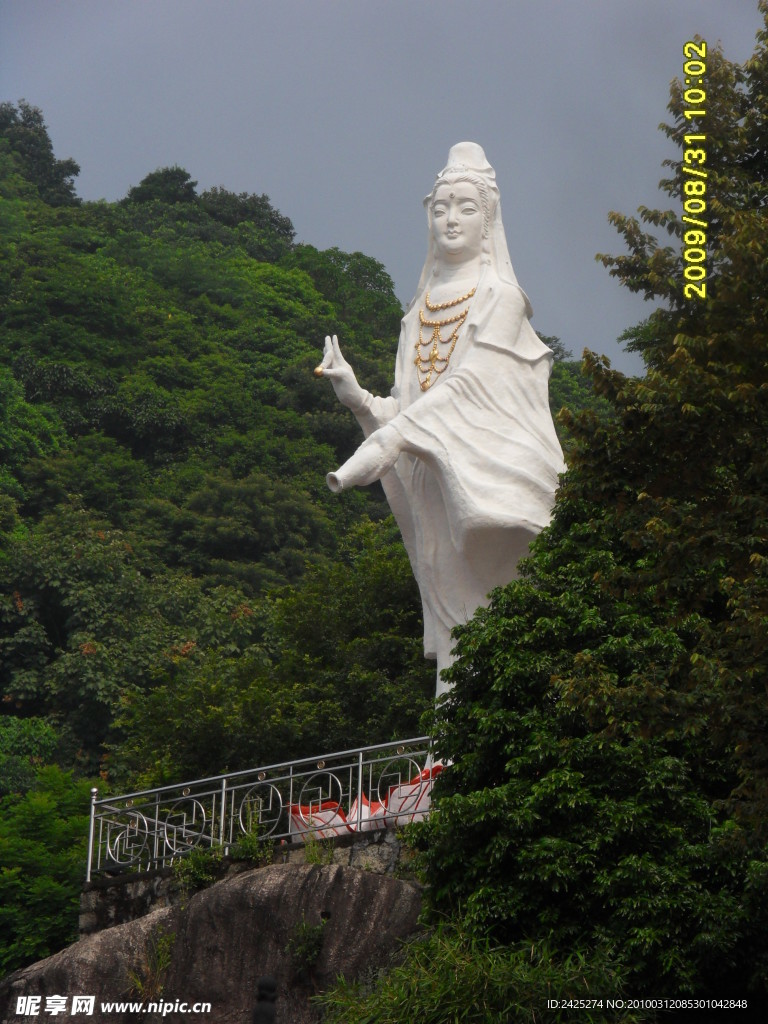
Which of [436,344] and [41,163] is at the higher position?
[41,163]

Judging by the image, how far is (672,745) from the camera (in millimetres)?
9305

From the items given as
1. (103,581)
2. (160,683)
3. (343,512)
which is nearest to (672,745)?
(160,683)

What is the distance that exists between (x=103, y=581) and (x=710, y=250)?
577 inches

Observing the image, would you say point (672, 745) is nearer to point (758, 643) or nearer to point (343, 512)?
point (758, 643)

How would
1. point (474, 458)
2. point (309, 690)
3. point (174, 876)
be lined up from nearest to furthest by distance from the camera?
1. point (174, 876)
2. point (474, 458)
3. point (309, 690)

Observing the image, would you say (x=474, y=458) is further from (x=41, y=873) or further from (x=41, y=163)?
(x=41, y=163)

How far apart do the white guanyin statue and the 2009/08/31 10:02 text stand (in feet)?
4.70

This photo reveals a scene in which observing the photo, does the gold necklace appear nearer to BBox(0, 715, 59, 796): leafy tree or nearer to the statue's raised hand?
the statue's raised hand

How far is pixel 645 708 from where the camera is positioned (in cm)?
813

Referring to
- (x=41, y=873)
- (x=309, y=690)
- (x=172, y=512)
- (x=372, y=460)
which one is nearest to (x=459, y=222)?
(x=372, y=460)

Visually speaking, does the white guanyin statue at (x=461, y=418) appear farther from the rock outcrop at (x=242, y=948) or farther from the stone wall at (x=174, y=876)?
the rock outcrop at (x=242, y=948)

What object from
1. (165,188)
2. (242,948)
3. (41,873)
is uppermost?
(165,188)

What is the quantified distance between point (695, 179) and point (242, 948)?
5991mm

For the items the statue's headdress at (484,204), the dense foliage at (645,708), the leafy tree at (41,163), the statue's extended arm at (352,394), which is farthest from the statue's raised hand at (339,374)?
the leafy tree at (41,163)
